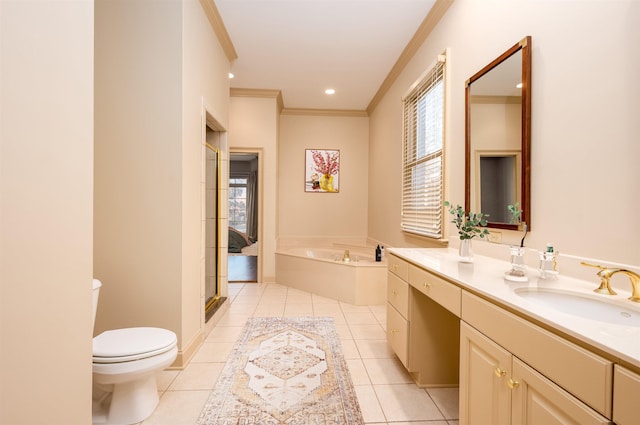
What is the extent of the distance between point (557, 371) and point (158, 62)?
2.66 m

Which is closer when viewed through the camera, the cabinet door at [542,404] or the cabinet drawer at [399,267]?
the cabinet door at [542,404]

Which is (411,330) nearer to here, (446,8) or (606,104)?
(606,104)

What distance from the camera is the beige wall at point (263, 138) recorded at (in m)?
4.67

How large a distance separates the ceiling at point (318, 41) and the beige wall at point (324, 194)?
2.66 feet

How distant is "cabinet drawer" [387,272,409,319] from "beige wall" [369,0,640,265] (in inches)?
31.3

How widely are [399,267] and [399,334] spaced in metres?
0.47

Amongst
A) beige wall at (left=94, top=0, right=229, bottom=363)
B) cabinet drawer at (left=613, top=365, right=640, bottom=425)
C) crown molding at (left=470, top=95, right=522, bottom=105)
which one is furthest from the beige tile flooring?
crown molding at (left=470, top=95, right=522, bottom=105)

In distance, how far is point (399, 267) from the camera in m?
2.21

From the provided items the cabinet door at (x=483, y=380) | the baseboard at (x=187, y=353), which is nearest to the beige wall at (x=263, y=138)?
the baseboard at (x=187, y=353)

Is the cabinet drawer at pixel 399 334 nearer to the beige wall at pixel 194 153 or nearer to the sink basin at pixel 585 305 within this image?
the sink basin at pixel 585 305

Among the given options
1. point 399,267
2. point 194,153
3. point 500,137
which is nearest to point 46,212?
point 194,153

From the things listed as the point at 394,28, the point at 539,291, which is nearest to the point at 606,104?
the point at 539,291

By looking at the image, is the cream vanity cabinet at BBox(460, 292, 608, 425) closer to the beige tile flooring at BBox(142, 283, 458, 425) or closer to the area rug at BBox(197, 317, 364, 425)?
the beige tile flooring at BBox(142, 283, 458, 425)

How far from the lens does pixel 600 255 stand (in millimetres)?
1254
